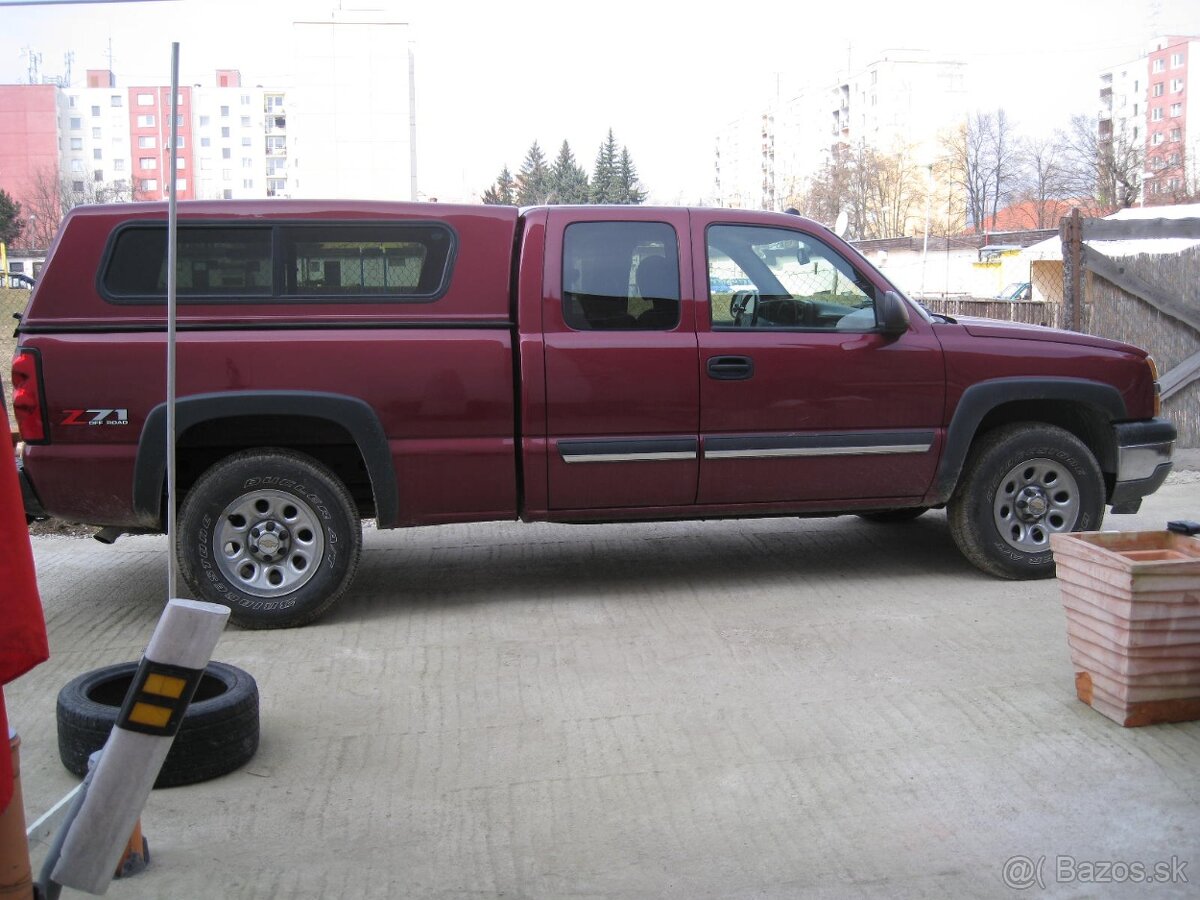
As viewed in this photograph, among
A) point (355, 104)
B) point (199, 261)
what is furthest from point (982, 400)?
point (355, 104)

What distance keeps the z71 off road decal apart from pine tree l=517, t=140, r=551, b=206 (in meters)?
30.5

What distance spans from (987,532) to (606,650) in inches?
94.0

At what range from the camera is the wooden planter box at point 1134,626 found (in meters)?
4.31

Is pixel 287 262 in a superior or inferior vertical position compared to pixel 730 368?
superior

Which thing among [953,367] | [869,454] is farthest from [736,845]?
[953,367]

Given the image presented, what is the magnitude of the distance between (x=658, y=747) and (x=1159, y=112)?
117918 millimetres

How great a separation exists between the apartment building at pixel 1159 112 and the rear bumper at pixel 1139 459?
176ft

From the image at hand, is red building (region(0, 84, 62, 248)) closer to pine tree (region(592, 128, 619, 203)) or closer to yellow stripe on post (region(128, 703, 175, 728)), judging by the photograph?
pine tree (region(592, 128, 619, 203))

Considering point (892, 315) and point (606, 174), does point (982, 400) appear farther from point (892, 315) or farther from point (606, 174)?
point (606, 174)

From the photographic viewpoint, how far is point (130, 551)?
26.0 feet

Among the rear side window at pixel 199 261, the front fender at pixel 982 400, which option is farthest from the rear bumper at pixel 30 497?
the front fender at pixel 982 400

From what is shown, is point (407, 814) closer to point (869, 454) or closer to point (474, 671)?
point (474, 671)

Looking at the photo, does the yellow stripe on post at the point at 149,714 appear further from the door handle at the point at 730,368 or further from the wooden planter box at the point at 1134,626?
the door handle at the point at 730,368

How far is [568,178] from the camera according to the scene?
41875 millimetres
